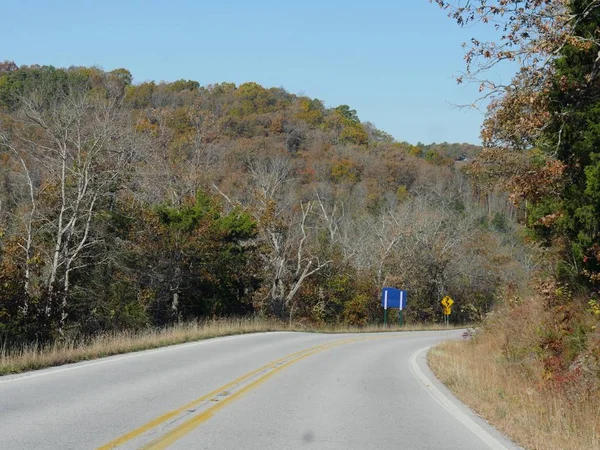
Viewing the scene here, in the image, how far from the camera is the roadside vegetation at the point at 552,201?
33.8 feet

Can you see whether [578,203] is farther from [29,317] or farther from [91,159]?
[91,159]

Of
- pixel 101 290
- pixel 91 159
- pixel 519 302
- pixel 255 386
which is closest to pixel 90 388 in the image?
pixel 255 386

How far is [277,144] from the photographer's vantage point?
8775cm

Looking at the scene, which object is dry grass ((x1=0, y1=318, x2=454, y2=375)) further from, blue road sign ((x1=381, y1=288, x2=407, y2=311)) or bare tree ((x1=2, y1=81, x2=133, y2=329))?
blue road sign ((x1=381, y1=288, x2=407, y2=311))

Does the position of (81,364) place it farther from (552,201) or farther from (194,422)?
(552,201)

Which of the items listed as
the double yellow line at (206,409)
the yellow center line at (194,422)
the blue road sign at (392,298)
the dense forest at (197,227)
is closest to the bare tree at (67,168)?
the dense forest at (197,227)

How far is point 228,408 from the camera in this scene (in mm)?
9492

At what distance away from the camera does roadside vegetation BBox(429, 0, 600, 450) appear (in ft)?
33.8

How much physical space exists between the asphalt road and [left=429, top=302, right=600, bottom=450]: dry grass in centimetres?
39

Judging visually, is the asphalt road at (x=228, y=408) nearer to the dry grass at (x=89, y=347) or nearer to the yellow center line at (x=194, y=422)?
the yellow center line at (x=194, y=422)

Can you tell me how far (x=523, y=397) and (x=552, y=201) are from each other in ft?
20.5

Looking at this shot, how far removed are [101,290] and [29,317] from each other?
341 inches

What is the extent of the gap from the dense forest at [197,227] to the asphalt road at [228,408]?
490 centimetres

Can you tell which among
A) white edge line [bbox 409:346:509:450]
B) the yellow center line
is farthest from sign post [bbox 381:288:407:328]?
the yellow center line
